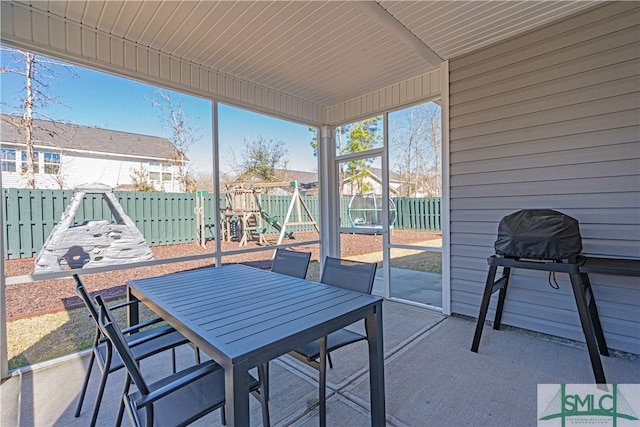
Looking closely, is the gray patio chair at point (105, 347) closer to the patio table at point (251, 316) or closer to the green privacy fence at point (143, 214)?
the patio table at point (251, 316)

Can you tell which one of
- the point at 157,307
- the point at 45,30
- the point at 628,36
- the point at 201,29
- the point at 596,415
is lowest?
the point at 596,415

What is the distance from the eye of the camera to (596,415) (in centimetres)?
182

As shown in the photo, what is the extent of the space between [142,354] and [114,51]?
9.15 ft

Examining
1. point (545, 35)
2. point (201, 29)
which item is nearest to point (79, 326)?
point (201, 29)

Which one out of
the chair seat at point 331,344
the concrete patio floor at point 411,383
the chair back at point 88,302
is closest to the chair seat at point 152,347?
the chair back at point 88,302

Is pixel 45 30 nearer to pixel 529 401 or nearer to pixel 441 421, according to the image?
pixel 441 421

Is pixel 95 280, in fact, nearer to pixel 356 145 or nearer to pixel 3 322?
pixel 3 322

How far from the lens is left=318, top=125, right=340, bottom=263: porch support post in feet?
16.1

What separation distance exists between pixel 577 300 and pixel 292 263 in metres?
2.22

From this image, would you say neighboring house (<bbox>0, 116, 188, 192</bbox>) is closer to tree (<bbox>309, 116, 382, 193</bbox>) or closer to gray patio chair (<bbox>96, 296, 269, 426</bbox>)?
gray patio chair (<bbox>96, 296, 269, 426</bbox>)

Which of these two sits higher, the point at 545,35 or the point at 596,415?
the point at 545,35

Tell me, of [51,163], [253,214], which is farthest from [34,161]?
[253,214]

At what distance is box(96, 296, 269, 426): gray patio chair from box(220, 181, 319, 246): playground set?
7.61 feet

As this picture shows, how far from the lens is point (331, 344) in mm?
1896
